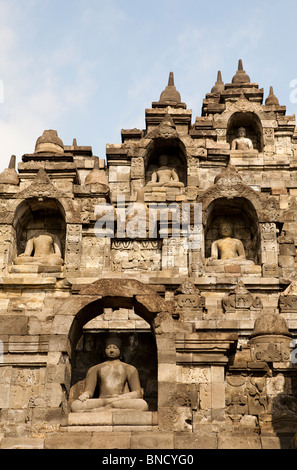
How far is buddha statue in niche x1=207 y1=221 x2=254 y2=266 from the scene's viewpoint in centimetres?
2992

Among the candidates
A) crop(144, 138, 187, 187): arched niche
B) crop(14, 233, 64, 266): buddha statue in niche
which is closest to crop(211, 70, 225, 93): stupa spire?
crop(144, 138, 187, 187): arched niche

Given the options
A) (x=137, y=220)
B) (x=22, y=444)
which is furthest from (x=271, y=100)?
(x=22, y=444)

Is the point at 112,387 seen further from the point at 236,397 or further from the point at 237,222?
the point at 237,222

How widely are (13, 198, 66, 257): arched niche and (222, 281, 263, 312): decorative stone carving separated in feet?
25.5

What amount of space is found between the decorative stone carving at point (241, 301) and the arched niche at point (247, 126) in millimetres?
12196

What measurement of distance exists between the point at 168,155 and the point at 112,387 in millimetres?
15483

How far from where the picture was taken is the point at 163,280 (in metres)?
28.2

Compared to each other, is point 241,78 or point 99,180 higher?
point 241,78

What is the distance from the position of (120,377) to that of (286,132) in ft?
59.7

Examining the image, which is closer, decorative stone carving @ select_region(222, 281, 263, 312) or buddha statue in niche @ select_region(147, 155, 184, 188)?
decorative stone carving @ select_region(222, 281, 263, 312)

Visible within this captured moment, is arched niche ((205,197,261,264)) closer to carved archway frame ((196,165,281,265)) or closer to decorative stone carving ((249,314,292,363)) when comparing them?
carved archway frame ((196,165,281,265))

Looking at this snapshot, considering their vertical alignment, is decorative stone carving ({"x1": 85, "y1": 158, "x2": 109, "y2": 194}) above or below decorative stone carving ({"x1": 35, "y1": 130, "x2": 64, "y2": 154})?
below
